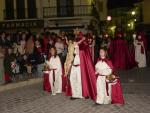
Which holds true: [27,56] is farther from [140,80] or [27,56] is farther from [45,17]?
[45,17]

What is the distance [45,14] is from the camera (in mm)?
40031

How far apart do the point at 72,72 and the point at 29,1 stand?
1010 inches

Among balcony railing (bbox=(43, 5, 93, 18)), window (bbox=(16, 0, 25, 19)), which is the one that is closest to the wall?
balcony railing (bbox=(43, 5, 93, 18))

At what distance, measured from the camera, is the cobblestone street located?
13312mm

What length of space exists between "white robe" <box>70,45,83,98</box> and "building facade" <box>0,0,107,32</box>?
2376 centimetres

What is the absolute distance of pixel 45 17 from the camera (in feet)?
130

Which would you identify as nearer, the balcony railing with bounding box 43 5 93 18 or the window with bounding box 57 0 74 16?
the balcony railing with bounding box 43 5 93 18

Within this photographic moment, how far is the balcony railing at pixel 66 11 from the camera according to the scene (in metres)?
40.0

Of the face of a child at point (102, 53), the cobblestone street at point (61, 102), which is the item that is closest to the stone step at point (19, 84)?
the cobblestone street at point (61, 102)

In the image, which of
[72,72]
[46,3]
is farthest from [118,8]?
[72,72]

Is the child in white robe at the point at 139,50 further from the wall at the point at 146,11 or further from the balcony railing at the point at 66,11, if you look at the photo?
the wall at the point at 146,11

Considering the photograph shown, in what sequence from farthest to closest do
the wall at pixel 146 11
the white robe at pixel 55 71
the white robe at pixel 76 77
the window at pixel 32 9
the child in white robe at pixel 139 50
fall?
1. the wall at pixel 146 11
2. the window at pixel 32 9
3. the child in white robe at pixel 139 50
4. the white robe at pixel 55 71
5. the white robe at pixel 76 77

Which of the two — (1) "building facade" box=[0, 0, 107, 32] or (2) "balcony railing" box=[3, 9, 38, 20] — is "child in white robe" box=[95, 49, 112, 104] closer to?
(1) "building facade" box=[0, 0, 107, 32]

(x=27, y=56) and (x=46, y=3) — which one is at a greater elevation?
(x=46, y=3)
